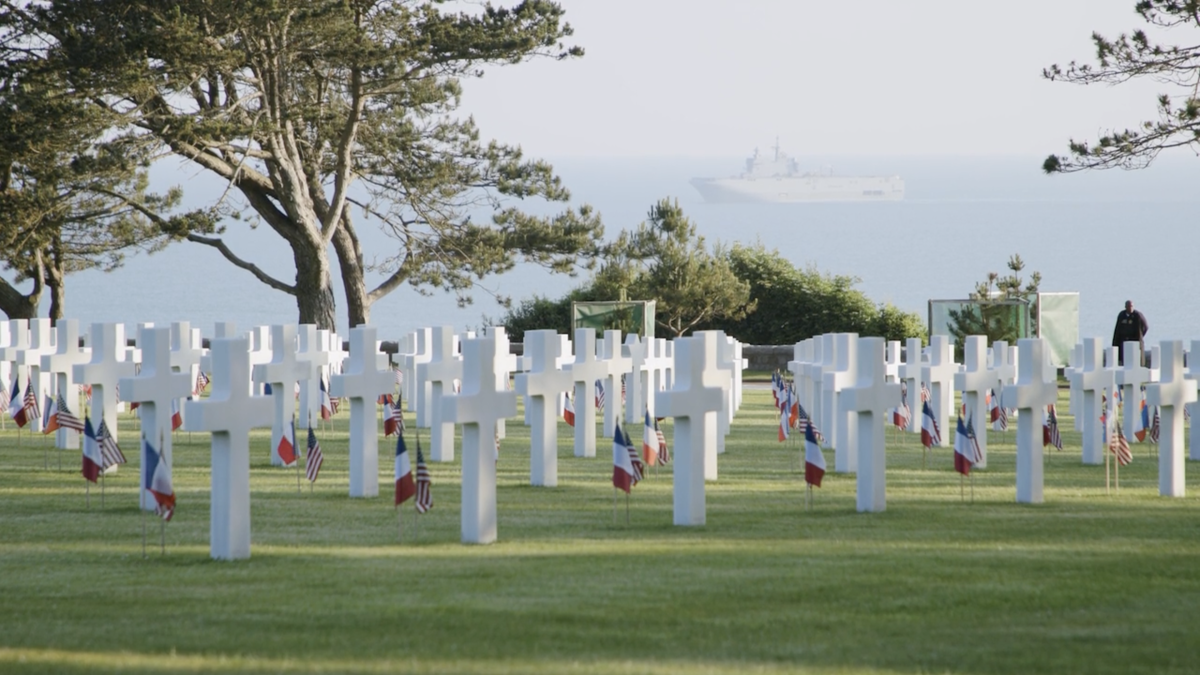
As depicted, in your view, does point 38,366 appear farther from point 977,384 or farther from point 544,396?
point 977,384

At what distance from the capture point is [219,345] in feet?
30.2

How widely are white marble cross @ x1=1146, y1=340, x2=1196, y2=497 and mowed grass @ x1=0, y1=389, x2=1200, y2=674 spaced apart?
285 mm

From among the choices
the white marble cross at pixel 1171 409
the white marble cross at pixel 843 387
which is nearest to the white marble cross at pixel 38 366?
the white marble cross at pixel 843 387

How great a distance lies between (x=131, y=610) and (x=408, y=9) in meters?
25.1

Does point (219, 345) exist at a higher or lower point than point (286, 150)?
lower

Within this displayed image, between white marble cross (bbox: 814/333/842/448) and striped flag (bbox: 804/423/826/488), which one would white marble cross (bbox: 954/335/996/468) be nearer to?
white marble cross (bbox: 814/333/842/448)

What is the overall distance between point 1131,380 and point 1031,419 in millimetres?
4811

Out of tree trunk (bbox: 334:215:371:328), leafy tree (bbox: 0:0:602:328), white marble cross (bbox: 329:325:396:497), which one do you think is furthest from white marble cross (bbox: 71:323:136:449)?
tree trunk (bbox: 334:215:371:328)

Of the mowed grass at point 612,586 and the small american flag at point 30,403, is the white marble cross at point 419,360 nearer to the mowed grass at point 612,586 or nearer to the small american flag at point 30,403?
the small american flag at point 30,403

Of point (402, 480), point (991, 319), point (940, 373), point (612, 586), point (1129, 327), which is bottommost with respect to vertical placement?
point (612, 586)

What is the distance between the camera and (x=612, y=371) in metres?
16.2

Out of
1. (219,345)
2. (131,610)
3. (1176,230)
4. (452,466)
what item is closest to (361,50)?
(452,466)

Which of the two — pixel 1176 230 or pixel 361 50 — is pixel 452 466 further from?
pixel 1176 230

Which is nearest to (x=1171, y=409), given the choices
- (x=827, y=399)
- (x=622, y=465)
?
(x=827, y=399)
